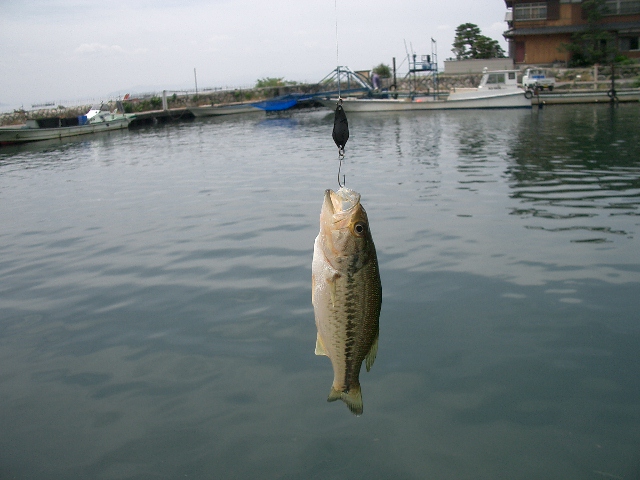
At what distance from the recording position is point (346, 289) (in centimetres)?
315

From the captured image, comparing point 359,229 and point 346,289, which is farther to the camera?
point 346,289

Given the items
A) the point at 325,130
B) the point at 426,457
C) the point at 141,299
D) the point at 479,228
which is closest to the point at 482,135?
the point at 325,130

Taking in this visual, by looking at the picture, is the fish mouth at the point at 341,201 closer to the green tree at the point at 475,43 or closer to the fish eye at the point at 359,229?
the fish eye at the point at 359,229

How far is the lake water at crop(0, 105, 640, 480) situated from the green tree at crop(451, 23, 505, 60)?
172ft

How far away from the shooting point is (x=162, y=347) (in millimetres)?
7555

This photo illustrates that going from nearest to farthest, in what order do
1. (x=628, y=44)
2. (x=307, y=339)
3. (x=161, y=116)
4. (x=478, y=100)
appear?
(x=307, y=339), (x=478, y=100), (x=161, y=116), (x=628, y=44)

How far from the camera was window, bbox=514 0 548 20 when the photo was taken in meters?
57.5

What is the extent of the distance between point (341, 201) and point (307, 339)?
4.78m

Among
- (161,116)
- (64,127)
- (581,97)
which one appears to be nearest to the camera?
(64,127)

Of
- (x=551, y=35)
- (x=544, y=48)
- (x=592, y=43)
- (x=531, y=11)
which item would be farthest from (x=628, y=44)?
(x=531, y=11)

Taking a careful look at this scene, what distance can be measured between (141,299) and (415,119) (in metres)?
34.4

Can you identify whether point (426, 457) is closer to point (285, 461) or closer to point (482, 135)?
point (285, 461)

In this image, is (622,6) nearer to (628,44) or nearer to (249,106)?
(628,44)

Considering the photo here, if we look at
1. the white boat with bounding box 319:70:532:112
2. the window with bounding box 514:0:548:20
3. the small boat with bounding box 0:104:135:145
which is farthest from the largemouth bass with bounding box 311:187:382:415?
the window with bounding box 514:0:548:20
